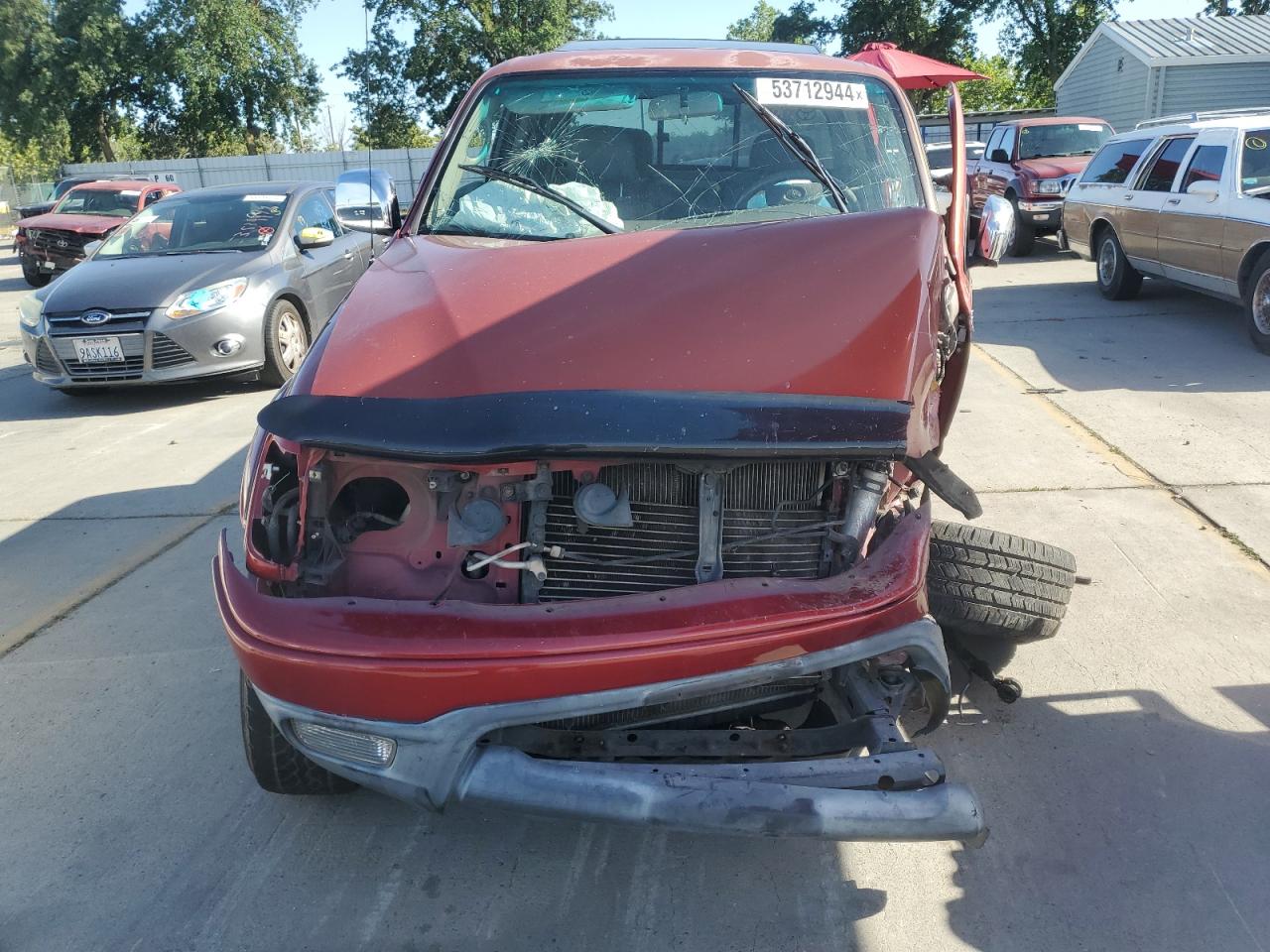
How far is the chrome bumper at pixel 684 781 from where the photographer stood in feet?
6.88

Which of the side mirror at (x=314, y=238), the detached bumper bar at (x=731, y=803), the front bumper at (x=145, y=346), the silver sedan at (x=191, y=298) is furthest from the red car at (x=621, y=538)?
the front bumper at (x=145, y=346)

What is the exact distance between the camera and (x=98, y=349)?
739 centimetres

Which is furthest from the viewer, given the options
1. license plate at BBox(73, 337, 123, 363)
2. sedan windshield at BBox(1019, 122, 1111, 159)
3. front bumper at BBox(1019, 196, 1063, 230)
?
sedan windshield at BBox(1019, 122, 1111, 159)

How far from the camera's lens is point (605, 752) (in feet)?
7.80

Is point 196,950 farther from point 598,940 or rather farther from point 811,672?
point 811,672

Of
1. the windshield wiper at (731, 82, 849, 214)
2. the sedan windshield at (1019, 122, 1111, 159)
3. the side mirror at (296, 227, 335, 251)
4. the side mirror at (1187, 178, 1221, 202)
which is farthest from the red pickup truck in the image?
the windshield wiper at (731, 82, 849, 214)

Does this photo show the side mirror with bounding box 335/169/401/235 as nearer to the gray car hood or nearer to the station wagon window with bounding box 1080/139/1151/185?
the gray car hood

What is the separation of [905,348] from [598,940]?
1.59m

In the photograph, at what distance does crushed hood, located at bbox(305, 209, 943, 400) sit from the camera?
241 centimetres

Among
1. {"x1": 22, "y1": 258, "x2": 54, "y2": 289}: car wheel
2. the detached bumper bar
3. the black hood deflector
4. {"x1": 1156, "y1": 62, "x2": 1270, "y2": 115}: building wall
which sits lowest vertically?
{"x1": 22, "y1": 258, "x2": 54, "y2": 289}: car wheel

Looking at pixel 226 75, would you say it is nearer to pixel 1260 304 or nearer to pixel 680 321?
pixel 1260 304

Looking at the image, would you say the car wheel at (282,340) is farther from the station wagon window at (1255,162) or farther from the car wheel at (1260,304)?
the station wagon window at (1255,162)

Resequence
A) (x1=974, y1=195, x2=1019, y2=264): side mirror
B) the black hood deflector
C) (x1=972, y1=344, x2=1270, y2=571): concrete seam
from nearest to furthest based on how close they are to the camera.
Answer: the black hood deflector, (x1=974, y1=195, x2=1019, y2=264): side mirror, (x1=972, y1=344, x2=1270, y2=571): concrete seam

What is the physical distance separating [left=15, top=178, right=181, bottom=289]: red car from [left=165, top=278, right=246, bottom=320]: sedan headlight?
9.10m
